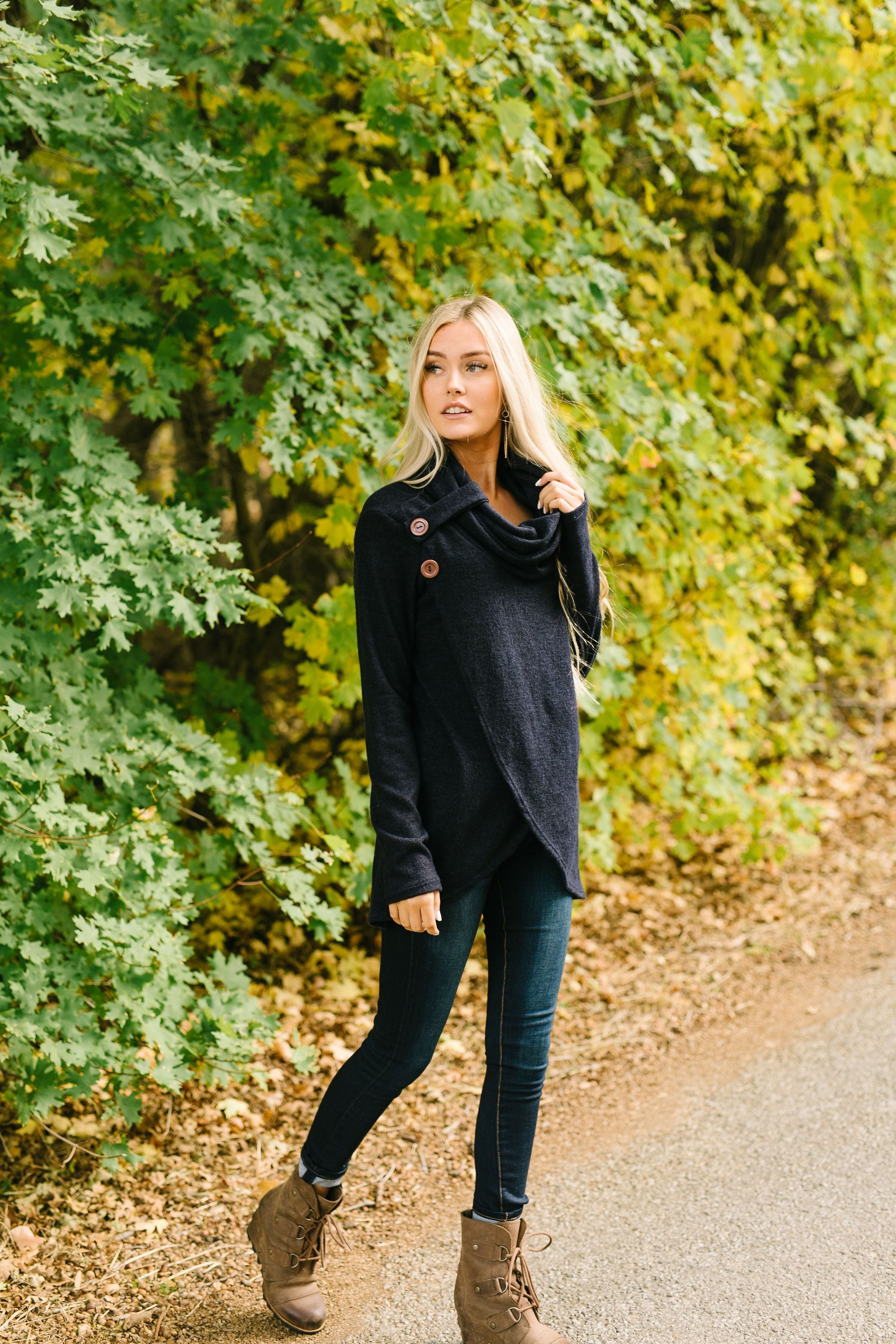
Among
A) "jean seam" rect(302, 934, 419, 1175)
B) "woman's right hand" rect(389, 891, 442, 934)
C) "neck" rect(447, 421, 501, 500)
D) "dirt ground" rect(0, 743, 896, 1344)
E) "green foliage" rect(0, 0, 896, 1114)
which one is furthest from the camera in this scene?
"green foliage" rect(0, 0, 896, 1114)

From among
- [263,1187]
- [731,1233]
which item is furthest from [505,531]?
[263,1187]

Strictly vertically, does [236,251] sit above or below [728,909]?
above

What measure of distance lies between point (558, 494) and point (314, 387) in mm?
1434

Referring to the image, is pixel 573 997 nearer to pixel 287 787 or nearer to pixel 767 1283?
pixel 287 787

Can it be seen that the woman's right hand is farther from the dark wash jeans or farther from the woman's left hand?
the woman's left hand

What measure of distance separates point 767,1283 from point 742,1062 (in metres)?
1.12

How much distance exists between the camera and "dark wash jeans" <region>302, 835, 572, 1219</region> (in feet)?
7.12

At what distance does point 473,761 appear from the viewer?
6.93 feet

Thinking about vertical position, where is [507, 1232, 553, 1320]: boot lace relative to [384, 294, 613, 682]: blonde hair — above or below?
below

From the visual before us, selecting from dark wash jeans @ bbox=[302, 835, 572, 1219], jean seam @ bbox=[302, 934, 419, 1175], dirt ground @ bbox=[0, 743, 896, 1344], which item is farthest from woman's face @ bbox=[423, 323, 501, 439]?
dirt ground @ bbox=[0, 743, 896, 1344]

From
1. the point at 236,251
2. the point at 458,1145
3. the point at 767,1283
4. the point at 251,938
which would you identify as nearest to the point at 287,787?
the point at 251,938

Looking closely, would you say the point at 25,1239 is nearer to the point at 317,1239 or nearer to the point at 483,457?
the point at 317,1239

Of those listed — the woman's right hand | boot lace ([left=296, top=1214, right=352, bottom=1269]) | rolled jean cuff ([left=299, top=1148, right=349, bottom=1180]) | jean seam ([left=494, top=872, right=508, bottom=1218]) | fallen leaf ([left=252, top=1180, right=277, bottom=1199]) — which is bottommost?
fallen leaf ([left=252, top=1180, right=277, bottom=1199])

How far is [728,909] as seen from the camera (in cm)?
→ 479
